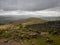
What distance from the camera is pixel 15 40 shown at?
4781 mm

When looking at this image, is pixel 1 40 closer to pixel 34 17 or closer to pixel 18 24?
pixel 18 24

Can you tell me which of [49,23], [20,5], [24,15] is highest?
[20,5]

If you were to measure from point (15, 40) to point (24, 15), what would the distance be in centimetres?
120

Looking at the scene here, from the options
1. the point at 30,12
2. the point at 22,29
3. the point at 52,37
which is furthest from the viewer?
the point at 30,12

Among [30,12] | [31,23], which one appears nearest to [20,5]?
[30,12]

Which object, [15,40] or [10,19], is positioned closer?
[15,40]

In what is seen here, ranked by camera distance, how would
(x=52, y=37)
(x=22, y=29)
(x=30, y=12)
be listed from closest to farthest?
(x=52, y=37), (x=22, y=29), (x=30, y=12)

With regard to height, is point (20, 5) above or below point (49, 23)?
above

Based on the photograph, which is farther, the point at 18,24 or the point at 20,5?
the point at 20,5

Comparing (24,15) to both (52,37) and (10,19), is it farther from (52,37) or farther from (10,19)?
(52,37)

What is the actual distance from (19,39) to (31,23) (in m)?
0.85

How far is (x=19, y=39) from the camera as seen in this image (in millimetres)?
4801

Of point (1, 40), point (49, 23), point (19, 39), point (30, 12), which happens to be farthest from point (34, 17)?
point (1, 40)

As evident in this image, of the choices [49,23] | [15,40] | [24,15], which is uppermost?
[24,15]
